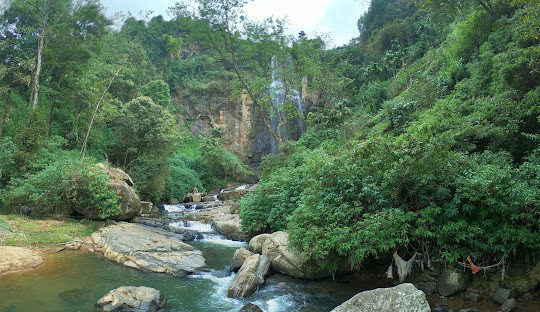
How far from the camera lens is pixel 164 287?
7.58m

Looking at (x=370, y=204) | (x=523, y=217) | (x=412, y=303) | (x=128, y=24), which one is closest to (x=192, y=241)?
(x=370, y=204)

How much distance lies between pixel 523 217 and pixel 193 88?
3783 cm

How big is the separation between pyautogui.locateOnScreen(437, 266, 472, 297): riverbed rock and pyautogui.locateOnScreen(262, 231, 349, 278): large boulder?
86.7 inches

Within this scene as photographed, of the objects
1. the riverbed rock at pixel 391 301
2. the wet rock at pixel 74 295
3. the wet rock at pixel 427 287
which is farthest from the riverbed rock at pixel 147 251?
the wet rock at pixel 427 287

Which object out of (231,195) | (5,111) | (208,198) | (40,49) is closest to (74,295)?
(5,111)

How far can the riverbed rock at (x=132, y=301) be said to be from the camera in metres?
6.00

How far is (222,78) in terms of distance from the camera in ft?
136

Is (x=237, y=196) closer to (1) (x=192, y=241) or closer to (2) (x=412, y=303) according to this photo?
(1) (x=192, y=241)

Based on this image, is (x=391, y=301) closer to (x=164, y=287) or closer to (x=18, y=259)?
(x=164, y=287)

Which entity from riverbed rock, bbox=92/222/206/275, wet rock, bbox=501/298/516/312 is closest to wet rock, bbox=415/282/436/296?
wet rock, bbox=501/298/516/312

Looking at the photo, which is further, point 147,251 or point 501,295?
point 147,251

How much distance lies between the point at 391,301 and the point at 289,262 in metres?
3.80

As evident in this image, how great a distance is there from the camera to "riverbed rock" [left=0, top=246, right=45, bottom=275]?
24.6 ft

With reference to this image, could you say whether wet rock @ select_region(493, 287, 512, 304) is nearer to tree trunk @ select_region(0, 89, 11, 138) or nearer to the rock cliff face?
tree trunk @ select_region(0, 89, 11, 138)
